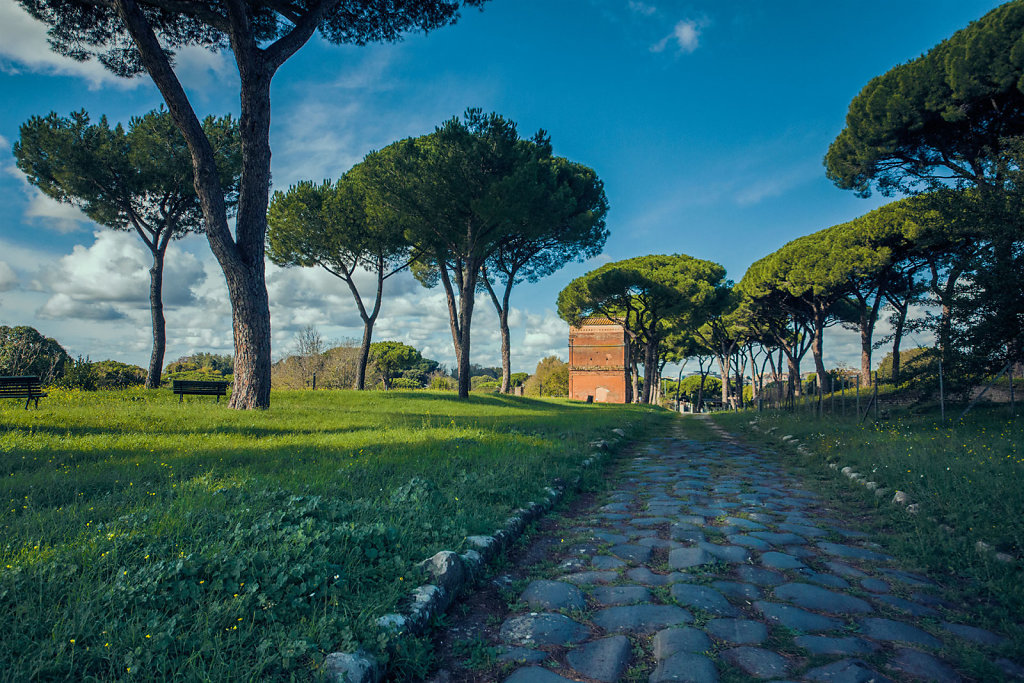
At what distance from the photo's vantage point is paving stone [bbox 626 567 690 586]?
3.01 meters

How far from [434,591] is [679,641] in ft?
3.97

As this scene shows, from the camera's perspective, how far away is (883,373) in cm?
2194

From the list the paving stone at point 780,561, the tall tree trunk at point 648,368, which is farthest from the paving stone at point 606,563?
the tall tree trunk at point 648,368

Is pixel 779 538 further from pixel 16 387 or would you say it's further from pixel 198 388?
pixel 16 387

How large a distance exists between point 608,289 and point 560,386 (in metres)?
20.1

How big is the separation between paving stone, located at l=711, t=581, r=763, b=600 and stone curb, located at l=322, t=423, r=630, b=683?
1421 mm

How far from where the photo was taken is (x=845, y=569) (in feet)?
10.7

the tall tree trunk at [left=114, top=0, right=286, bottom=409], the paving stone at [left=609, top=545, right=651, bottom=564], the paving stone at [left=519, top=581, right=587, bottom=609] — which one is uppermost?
the tall tree trunk at [left=114, top=0, right=286, bottom=409]

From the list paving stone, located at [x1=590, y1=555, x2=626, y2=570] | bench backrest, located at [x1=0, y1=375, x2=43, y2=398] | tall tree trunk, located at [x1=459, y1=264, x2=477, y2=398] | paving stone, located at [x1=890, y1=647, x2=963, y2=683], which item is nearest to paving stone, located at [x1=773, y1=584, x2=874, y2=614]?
paving stone, located at [x1=890, y1=647, x2=963, y2=683]

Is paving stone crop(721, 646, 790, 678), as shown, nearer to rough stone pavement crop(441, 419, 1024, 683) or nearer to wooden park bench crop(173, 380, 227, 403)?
rough stone pavement crop(441, 419, 1024, 683)

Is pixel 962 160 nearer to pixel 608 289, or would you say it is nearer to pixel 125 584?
pixel 608 289

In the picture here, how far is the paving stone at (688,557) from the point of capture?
10.8 feet

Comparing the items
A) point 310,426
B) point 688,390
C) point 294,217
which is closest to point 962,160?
point 310,426

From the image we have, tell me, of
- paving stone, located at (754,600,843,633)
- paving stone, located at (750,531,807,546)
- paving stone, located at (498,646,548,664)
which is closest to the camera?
paving stone, located at (498,646,548,664)
